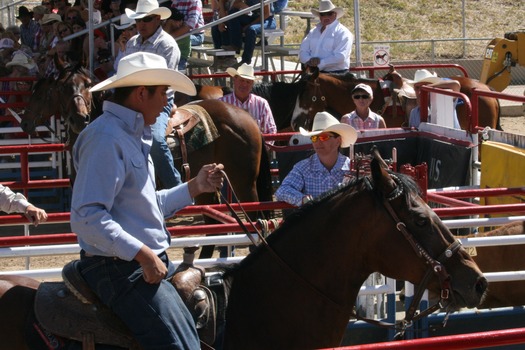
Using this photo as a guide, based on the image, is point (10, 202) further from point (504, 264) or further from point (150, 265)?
point (504, 264)

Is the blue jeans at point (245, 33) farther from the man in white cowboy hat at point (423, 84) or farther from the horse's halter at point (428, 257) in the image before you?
the horse's halter at point (428, 257)

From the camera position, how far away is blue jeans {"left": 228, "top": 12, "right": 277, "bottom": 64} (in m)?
15.1

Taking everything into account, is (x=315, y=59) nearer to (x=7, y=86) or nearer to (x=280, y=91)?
(x=280, y=91)

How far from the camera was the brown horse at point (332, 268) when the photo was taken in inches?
157

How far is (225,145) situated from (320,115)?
10.2 feet

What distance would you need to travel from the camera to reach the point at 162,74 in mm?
3771

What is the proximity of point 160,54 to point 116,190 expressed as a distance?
538cm

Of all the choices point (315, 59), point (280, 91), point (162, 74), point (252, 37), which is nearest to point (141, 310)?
point (162, 74)

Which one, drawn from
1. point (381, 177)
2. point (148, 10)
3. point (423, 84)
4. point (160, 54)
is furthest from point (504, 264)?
point (423, 84)

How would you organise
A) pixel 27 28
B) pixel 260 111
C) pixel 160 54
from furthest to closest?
pixel 27 28, pixel 260 111, pixel 160 54

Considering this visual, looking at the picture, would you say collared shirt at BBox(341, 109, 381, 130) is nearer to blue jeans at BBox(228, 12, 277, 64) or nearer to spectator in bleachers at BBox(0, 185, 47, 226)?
blue jeans at BBox(228, 12, 277, 64)

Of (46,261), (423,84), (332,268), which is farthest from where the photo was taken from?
(423,84)

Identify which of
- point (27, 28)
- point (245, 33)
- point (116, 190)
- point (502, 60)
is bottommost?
point (116, 190)

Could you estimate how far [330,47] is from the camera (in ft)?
46.0
